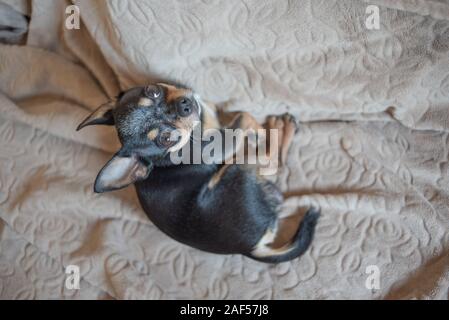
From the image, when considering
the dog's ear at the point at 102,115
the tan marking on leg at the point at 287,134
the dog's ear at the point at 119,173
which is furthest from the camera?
the tan marking on leg at the point at 287,134

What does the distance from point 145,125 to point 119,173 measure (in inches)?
5.7

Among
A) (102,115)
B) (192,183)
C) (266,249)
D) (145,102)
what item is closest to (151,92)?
(145,102)

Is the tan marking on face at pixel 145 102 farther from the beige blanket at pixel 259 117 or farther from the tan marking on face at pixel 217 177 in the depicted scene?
the tan marking on face at pixel 217 177

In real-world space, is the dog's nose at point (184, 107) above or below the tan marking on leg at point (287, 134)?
above

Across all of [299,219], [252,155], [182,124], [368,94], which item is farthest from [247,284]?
[368,94]

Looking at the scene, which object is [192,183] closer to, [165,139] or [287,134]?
[165,139]

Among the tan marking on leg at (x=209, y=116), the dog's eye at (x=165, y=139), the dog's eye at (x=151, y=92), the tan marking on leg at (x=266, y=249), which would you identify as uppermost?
the dog's eye at (x=151, y=92)

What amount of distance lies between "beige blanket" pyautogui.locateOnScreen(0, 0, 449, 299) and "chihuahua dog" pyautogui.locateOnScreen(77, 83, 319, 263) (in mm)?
61

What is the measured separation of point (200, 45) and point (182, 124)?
226 millimetres

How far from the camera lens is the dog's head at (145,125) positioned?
3.40ft

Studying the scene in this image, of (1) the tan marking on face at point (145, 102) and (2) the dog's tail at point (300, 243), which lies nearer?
(1) the tan marking on face at point (145, 102)

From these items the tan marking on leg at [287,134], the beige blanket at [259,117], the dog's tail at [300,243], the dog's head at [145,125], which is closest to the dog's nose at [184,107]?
the dog's head at [145,125]

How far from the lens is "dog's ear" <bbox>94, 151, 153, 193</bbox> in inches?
39.1
